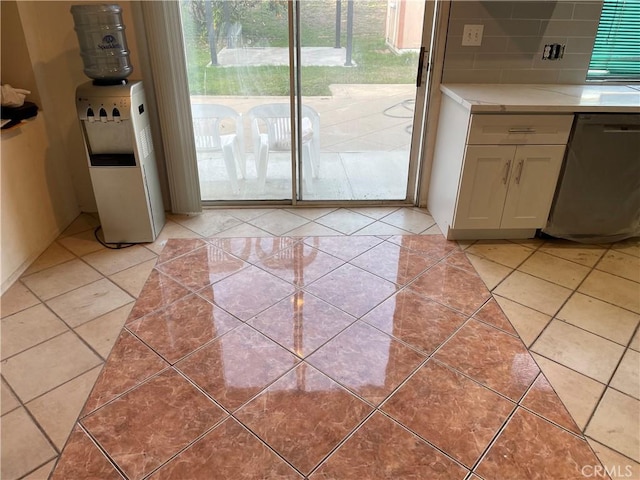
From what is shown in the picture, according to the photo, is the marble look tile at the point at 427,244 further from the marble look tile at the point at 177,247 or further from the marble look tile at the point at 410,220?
the marble look tile at the point at 177,247

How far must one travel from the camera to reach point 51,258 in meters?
2.78

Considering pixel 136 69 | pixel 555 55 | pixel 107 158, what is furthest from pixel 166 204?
pixel 555 55

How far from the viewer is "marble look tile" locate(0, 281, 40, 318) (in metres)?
2.31

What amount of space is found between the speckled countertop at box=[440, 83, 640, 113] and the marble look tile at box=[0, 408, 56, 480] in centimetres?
257

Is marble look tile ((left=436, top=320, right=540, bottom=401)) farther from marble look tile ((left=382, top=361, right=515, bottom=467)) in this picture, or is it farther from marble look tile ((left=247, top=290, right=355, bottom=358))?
marble look tile ((left=247, top=290, right=355, bottom=358))

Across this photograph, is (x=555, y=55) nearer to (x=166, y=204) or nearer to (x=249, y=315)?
(x=249, y=315)

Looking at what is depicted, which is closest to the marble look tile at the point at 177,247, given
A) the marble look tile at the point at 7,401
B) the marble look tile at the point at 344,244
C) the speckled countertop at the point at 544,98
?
the marble look tile at the point at 344,244

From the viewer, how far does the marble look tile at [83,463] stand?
59.0 inches

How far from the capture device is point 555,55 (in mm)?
3012

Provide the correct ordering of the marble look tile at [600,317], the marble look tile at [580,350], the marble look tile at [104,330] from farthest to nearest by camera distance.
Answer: the marble look tile at [600,317], the marble look tile at [104,330], the marble look tile at [580,350]

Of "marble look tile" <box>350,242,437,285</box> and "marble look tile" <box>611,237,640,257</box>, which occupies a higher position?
"marble look tile" <box>350,242,437,285</box>

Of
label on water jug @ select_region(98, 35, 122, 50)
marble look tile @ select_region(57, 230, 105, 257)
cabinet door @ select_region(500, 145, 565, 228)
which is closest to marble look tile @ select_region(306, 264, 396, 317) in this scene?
cabinet door @ select_region(500, 145, 565, 228)

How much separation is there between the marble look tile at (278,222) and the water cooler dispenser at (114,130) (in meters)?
0.73

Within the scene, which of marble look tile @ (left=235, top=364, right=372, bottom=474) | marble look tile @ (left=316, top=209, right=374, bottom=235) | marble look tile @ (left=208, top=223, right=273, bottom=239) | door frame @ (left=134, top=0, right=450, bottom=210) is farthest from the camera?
marble look tile @ (left=316, top=209, right=374, bottom=235)
